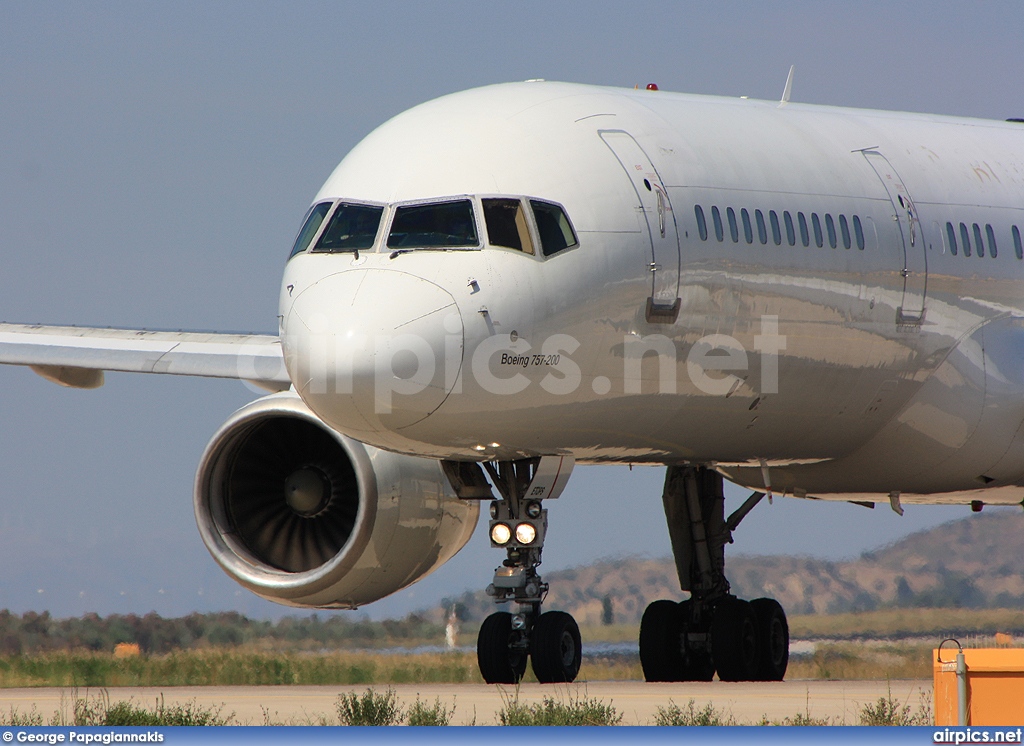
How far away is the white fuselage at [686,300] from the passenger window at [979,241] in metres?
0.03

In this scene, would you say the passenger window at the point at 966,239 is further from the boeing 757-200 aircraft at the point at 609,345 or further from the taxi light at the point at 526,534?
the taxi light at the point at 526,534

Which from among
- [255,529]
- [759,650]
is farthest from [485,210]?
[759,650]

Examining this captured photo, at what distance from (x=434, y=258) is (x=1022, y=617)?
13.6m

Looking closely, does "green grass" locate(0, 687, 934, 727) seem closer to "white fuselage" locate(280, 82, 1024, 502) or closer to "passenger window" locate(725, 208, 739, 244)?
"white fuselage" locate(280, 82, 1024, 502)

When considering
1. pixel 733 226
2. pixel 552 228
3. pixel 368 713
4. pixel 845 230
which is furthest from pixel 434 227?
pixel 845 230

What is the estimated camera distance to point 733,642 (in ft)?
60.2

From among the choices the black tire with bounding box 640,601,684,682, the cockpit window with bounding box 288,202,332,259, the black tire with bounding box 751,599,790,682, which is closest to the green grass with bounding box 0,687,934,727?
the cockpit window with bounding box 288,202,332,259

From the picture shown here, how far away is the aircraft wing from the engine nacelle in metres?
0.73

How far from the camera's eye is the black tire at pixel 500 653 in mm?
15656

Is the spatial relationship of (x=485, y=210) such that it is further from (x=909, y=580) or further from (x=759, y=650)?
(x=909, y=580)

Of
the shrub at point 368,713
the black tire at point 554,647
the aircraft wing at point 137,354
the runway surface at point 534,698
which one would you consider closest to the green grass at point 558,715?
the runway surface at point 534,698

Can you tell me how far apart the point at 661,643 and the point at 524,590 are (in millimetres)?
4080

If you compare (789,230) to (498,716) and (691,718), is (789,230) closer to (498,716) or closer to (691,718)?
(691,718)

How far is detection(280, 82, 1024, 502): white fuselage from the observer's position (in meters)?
14.2
